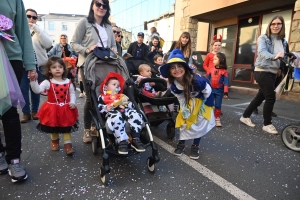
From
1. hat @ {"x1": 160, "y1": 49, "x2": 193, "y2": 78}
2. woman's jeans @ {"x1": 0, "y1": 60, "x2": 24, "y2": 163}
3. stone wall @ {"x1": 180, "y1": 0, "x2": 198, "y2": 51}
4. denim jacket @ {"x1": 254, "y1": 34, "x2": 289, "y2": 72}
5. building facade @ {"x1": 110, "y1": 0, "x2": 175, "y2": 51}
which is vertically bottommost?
woman's jeans @ {"x1": 0, "y1": 60, "x2": 24, "y2": 163}

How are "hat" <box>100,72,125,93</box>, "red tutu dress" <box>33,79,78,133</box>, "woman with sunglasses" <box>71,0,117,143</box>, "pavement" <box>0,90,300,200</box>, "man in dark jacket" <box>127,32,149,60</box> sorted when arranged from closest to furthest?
"pavement" <box>0,90,300,200</box> < "red tutu dress" <box>33,79,78,133</box> < "hat" <box>100,72,125,93</box> < "woman with sunglasses" <box>71,0,117,143</box> < "man in dark jacket" <box>127,32,149,60</box>

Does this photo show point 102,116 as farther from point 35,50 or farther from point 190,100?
point 35,50

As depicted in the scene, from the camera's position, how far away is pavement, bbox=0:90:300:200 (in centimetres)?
213

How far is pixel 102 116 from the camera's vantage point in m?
2.74

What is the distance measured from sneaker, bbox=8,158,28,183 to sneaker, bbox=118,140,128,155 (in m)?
1.01

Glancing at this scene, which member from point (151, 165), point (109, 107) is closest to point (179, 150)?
point (151, 165)

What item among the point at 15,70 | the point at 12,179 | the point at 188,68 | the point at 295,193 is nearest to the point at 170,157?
the point at 188,68

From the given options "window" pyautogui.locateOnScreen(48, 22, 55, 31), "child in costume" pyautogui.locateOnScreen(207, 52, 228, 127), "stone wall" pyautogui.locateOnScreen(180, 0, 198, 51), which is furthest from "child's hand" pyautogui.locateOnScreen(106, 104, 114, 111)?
"window" pyautogui.locateOnScreen(48, 22, 55, 31)

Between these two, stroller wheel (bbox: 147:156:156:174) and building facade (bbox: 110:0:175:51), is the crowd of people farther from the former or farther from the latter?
building facade (bbox: 110:0:175:51)

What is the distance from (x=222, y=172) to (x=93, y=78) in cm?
200

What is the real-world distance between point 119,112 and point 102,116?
10.3 inches

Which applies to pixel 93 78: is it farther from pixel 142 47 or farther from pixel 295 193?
pixel 142 47

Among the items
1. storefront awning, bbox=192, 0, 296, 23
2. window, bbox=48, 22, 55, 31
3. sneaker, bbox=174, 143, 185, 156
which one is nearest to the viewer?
sneaker, bbox=174, 143, 185, 156

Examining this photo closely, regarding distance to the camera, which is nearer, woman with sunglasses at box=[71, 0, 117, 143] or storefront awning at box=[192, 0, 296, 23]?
woman with sunglasses at box=[71, 0, 117, 143]
